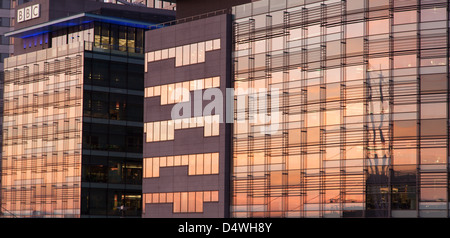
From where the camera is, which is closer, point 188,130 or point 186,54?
point 188,130

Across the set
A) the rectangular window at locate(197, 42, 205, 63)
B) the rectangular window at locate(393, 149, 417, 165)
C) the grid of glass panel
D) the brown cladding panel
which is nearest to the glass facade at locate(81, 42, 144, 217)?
the grid of glass panel

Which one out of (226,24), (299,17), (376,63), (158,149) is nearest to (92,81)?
(158,149)

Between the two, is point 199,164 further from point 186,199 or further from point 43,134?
point 43,134

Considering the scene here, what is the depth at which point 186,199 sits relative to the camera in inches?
4294

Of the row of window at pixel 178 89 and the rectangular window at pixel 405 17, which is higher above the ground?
the rectangular window at pixel 405 17

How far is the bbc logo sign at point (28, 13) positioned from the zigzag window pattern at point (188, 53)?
4013cm

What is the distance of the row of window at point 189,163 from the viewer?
107 m

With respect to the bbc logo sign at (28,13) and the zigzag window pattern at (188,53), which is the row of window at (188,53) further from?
the bbc logo sign at (28,13)

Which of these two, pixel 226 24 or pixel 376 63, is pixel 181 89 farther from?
pixel 376 63

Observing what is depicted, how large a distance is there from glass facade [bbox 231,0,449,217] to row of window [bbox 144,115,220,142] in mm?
3474

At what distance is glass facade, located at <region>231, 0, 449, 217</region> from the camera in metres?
89.2

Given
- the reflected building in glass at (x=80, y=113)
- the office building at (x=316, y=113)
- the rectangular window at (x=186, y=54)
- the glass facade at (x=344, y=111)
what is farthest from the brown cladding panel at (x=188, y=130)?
the reflected building in glass at (x=80, y=113)

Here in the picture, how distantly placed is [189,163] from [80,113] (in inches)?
1301

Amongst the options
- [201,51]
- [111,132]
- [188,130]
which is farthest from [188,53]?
[111,132]
